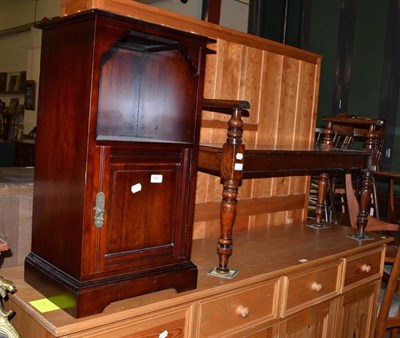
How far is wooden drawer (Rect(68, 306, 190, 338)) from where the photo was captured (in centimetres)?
155

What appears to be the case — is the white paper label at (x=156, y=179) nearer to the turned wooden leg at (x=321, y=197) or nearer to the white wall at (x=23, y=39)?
the turned wooden leg at (x=321, y=197)

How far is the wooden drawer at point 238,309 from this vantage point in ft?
6.18

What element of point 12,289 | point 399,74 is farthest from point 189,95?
point 399,74

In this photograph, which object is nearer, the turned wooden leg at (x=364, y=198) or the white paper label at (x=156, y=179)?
the white paper label at (x=156, y=179)

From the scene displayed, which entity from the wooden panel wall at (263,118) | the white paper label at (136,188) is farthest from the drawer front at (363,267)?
the white paper label at (136,188)

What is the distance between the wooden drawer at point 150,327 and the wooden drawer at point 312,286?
645 millimetres

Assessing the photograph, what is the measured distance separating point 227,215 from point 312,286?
0.74m

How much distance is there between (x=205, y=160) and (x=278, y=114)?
0.98m

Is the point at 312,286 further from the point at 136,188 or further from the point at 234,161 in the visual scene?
the point at 136,188

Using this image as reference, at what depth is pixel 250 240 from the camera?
2.62m

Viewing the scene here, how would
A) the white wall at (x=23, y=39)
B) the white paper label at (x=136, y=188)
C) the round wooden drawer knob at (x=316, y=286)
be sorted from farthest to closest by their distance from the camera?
the white wall at (x=23, y=39) < the round wooden drawer knob at (x=316, y=286) < the white paper label at (x=136, y=188)

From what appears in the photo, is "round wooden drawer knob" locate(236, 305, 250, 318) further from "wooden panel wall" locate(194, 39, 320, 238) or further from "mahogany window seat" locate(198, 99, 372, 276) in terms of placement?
"wooden panel wall" locate(194, 39, 320, 238)

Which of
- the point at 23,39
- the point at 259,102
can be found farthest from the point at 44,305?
the point at 23,39

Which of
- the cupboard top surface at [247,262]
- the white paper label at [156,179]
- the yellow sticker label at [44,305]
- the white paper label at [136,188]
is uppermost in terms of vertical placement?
the white paper label at [156,179]
